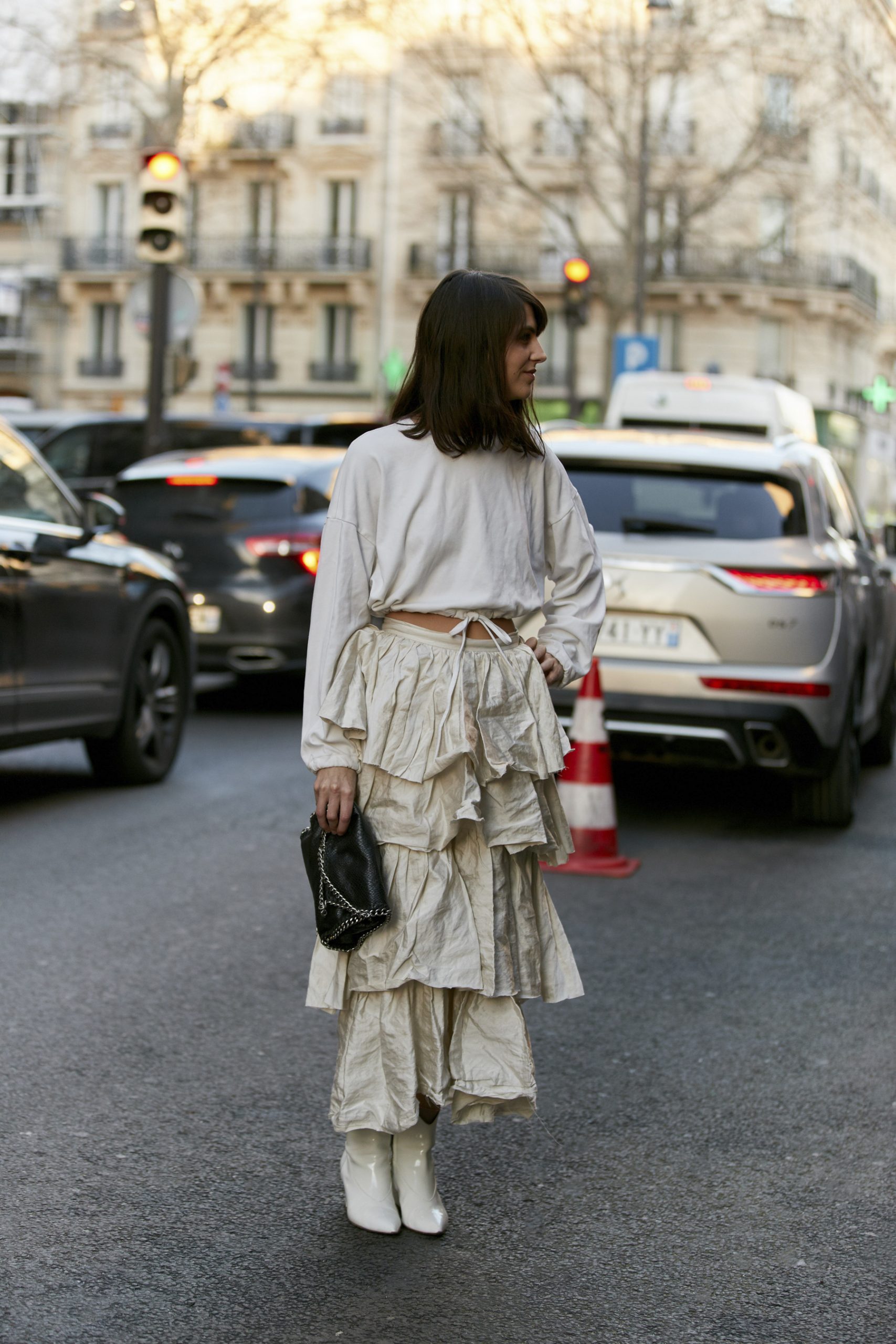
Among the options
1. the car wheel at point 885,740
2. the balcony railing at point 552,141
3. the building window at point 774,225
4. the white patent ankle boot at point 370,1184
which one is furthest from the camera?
the balcony railing at point 552,141

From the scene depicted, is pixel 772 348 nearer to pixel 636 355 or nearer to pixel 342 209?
pixel 342 209

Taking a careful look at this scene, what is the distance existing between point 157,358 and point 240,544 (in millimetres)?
2929

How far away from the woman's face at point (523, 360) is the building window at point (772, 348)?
4848 centimetres

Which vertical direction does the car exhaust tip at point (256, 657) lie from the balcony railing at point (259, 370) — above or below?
below

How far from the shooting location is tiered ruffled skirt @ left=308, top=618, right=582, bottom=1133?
3.22 meters

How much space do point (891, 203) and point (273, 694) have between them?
48261mm

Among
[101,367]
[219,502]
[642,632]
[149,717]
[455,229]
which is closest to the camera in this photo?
[642,632]

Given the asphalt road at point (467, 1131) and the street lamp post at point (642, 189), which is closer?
the asphalt road at point (467, 1131)

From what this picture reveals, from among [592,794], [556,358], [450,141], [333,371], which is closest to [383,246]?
[450,141]

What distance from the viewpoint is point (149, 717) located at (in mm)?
8633

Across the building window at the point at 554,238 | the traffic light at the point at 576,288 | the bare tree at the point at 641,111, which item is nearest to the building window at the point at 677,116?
the bare tree at the point at 641,111

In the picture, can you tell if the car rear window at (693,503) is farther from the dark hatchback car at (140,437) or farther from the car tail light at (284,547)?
the dark hatchback car at (140,437)

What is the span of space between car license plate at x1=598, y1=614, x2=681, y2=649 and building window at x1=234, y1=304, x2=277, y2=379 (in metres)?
45.8

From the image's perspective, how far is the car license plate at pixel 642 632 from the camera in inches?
294
